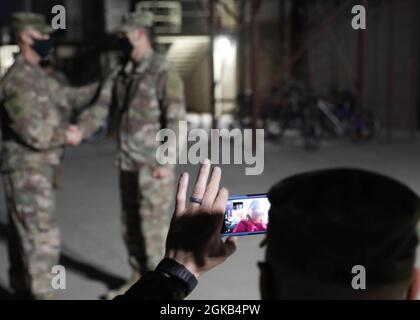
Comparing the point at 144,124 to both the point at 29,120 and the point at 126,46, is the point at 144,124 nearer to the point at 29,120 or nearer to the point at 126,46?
the point at 126,46

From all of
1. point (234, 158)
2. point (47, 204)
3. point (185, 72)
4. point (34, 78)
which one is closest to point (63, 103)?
point (34, 78)

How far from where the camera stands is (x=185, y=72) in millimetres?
16000

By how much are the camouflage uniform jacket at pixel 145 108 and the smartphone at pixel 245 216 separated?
6.69 ft

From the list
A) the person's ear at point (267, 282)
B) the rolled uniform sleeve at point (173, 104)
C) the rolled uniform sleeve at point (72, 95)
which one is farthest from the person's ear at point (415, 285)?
the rolled uniform sleeve at point (72, 95)

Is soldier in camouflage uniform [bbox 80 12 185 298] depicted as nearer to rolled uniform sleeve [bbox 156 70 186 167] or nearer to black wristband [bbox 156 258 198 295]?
rolled uniform sleeve [bbox 156 70 186 167]

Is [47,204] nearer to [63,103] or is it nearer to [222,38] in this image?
[63,103]

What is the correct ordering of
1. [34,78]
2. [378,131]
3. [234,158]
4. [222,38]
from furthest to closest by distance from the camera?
1. [222,38]
2. [378,131]
3. [234,158]
4. [34,78]

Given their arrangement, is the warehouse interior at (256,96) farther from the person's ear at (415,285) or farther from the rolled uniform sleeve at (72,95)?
the person's ear at (415,285)

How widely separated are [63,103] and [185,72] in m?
13.0

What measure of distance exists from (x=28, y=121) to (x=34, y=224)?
0.51 m

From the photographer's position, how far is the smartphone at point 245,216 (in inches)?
36.4

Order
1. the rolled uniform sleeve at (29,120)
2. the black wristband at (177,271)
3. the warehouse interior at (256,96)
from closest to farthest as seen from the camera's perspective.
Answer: the black wristband at (177,271) → the rolled uniform sleeve at (29,120) → the warehouse interior at (256,96)

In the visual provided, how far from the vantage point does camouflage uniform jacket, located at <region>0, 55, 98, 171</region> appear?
2738 millimetres

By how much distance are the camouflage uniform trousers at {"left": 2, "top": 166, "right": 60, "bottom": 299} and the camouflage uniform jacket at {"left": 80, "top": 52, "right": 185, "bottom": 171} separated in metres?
0.42
